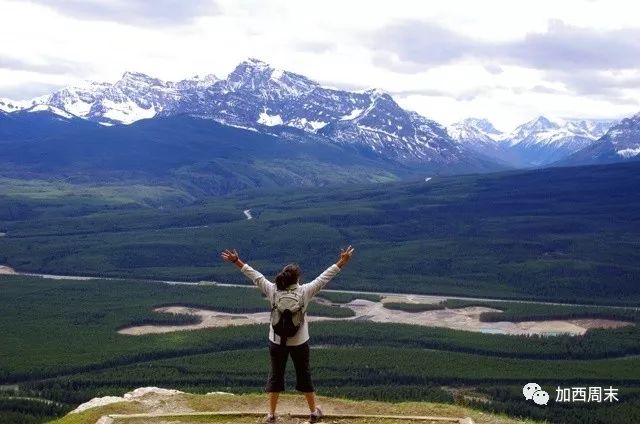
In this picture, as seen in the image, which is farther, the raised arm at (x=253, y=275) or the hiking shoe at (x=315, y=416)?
the hiking shoe at (x=315, y=416)

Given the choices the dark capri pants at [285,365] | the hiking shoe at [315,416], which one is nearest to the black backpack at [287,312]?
the dark capri pants at [285,365]

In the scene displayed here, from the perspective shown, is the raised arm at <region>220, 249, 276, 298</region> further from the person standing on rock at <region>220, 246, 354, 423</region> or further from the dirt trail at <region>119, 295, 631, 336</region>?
the dirt trail at <region>119, 295, 631, 336</region>

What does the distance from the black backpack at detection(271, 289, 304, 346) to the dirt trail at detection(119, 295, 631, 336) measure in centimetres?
11978

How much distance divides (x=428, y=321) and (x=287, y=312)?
132126mm

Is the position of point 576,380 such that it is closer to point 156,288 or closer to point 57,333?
point 57,333

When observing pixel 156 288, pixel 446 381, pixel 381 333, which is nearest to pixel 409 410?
pixel 446 381

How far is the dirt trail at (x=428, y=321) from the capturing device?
15238 centimetres

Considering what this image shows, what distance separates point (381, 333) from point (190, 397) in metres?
104

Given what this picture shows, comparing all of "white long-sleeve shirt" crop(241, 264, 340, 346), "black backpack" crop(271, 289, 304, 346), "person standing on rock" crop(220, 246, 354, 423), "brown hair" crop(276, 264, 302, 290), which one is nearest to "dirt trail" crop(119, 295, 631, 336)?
"person standing on rock" crop(220, 246, 354, 423)

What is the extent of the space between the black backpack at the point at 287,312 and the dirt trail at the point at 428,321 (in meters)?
120

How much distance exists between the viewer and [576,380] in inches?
4400

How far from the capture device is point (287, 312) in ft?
99.1

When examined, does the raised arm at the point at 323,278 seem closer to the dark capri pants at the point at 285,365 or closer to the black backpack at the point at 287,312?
the black backpack at the point at 287,312

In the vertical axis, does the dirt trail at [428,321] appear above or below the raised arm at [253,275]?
below
